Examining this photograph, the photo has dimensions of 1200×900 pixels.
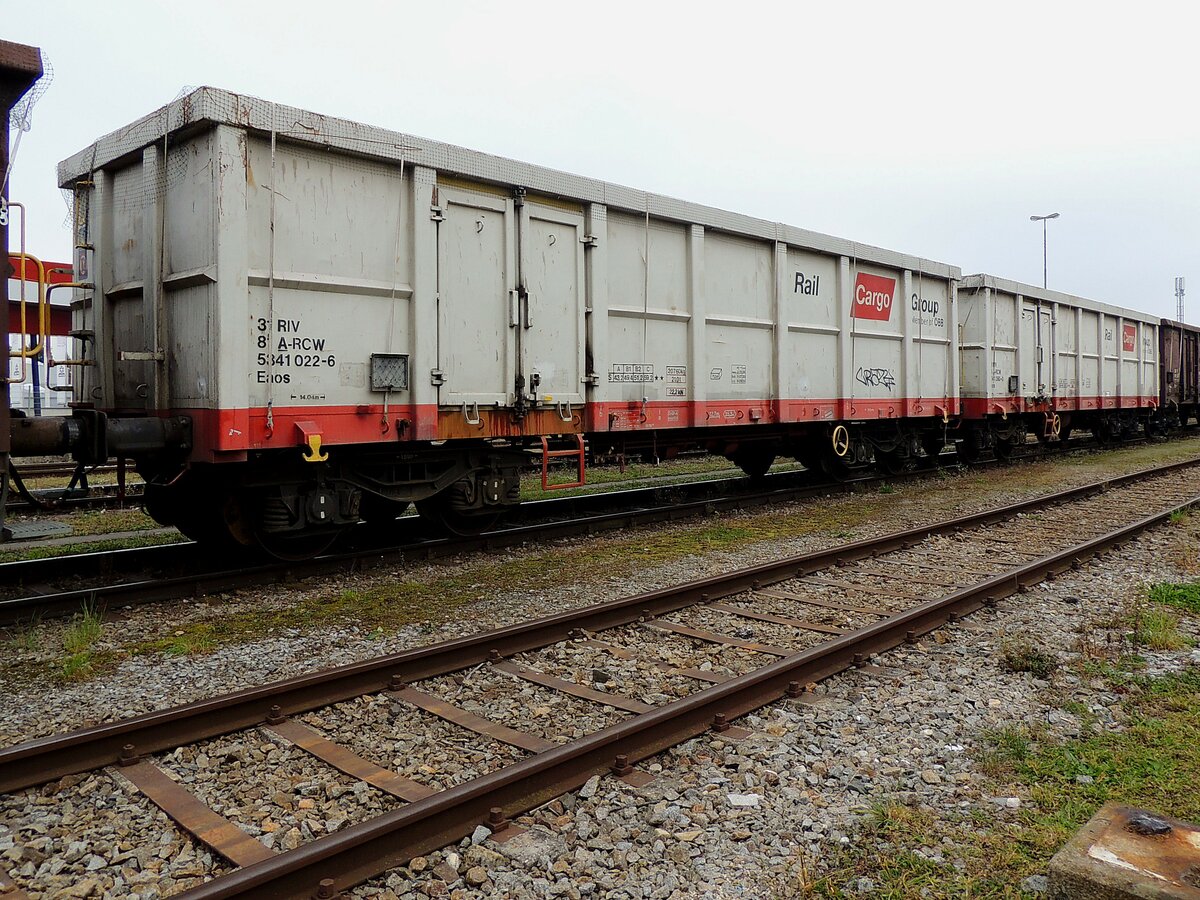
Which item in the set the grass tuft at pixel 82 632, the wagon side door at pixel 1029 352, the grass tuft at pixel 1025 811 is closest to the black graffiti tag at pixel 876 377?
the wagon side door at pixel 1029 352

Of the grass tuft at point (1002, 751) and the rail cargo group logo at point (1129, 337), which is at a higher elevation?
the rail cargo group logo at point (1129, 337)

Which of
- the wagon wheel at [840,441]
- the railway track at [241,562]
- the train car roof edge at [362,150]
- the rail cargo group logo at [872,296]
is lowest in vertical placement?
the railway track at [241,562]

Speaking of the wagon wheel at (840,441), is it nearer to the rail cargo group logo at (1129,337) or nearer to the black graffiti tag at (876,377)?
the black graffiti tag at (876,377)

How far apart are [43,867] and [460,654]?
7.69 feet

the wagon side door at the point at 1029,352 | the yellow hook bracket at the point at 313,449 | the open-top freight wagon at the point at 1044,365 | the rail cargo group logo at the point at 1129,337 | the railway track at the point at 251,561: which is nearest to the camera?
the railway track at the point at 251,561

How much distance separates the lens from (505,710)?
14.3 ft

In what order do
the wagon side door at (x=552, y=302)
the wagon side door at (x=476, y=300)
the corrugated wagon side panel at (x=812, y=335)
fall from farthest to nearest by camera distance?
1. the corrugated wagon side panel at (x=812, y=335)
2. the wagon side door at (x=552, y=302)
3. the wagon side door at (x=476, y=300)

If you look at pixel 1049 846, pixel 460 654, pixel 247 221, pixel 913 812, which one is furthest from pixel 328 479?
pixel 1049 846

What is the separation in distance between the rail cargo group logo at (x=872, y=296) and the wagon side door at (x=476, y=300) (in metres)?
6.45

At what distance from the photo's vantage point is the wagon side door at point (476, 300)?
786 cm

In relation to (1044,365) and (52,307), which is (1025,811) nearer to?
(52,307)

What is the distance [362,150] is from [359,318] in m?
1.41

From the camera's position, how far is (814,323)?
1210 centimetres

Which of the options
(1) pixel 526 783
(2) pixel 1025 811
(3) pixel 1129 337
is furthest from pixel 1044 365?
(1) pixel 526 783
